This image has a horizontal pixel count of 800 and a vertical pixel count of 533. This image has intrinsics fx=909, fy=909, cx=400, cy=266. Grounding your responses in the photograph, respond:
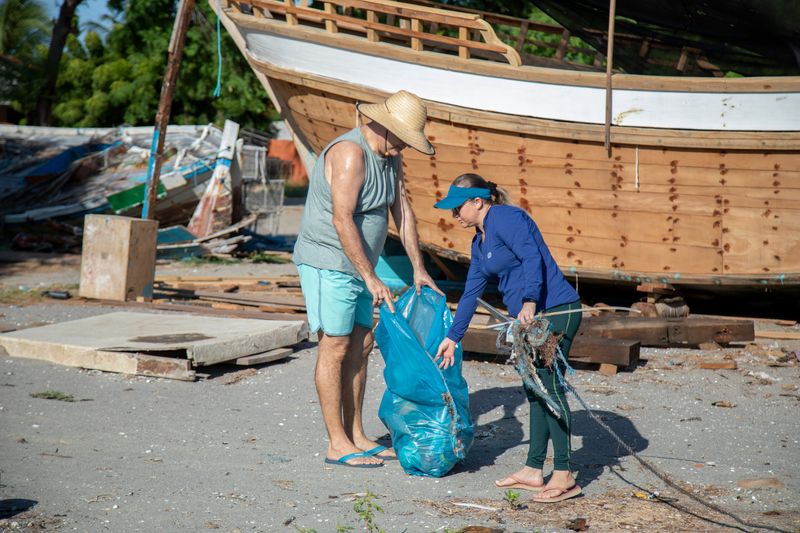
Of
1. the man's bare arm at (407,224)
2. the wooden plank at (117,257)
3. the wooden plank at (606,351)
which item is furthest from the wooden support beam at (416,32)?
the man's bare arm at (407,224)

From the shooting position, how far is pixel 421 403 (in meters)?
4.53

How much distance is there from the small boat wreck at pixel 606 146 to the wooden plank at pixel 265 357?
9.07 feet

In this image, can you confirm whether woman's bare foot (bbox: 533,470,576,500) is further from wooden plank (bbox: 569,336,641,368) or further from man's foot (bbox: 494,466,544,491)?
wooden plank (bbox: 569,336,641,368)

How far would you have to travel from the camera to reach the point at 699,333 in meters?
7.54

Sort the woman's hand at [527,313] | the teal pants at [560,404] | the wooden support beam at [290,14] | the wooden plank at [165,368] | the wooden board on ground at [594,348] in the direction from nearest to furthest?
the woman's hand at [527,313] < the teal pants at [560,404] < the wooden plank at [165,368] < the wooden board on ground at [594,348] < the wooden support beam at [290,14]

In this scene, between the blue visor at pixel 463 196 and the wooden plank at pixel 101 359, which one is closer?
the blue visor at pixel 463 196

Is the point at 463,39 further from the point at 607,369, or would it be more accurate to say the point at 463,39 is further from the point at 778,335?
the point at 778,335

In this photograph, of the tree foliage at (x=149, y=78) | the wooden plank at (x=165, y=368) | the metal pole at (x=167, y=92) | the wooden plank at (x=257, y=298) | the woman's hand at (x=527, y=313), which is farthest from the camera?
the tree foliage at (x=149, y=78)

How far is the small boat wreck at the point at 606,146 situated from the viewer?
7984 millimetres

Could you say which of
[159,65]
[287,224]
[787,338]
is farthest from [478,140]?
[159,65]

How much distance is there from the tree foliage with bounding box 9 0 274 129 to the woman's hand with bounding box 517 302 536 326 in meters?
19.8

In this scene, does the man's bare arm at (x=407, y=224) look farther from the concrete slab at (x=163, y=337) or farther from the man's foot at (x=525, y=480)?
the concrete slab at (x=163, y=337)

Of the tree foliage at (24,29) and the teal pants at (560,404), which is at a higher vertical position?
the tree foliage at (24,29)

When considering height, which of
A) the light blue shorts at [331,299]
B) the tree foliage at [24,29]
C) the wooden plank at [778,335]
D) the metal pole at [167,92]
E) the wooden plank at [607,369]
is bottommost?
the wooden plank at [607,369]
